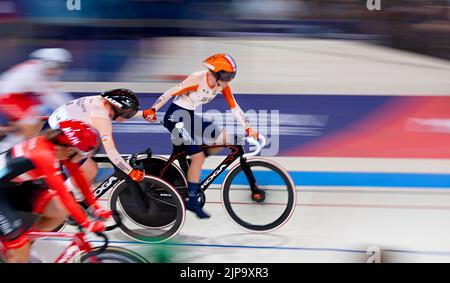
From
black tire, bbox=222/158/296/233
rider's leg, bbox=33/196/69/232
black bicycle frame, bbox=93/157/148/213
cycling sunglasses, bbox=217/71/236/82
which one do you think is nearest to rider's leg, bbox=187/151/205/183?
black tire, bbox=222/158/296/233

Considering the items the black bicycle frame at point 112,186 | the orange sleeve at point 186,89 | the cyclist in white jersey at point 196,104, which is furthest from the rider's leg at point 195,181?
the orange sleeve at point 186,89

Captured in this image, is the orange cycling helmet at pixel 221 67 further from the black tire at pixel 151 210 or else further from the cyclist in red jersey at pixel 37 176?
the cyclist in red jersey at pixel 37 176

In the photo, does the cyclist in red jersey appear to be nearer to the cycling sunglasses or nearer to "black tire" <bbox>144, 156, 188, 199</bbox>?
"black tire" <bbox>144, 156, 188, 199</bbox>

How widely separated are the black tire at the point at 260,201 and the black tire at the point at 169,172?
29 cm

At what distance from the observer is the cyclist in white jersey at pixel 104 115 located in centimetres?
412

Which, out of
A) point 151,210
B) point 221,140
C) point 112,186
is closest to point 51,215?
point 112,186

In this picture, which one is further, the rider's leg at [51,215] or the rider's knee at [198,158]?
the rider's knee at [198,158]

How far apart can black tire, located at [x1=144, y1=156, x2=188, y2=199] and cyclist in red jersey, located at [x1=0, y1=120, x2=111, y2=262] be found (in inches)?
43.1

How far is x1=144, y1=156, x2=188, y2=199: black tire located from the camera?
4.51m

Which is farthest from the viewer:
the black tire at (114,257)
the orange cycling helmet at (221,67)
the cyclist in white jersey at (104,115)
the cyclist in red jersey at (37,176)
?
the orange cycling helmet at (221,67)

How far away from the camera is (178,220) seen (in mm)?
4387

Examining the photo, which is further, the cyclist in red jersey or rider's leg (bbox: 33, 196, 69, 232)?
rider's leg (bbox: 33, 196, 69, 232)

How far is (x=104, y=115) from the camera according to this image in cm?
419

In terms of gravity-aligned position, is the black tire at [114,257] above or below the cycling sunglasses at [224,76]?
below
